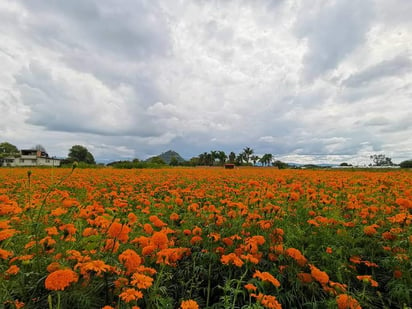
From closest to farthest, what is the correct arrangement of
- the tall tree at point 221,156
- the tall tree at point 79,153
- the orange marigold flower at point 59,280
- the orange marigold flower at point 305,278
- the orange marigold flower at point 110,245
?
the orange marigold flower at point 59,280 < the orange marigold flower at point 110,245 < the orange marigold flower at point 305,278 < the tall tree at point 79,153 < the tall tree at point 221,156

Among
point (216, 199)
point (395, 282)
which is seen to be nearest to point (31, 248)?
point (216, 199)

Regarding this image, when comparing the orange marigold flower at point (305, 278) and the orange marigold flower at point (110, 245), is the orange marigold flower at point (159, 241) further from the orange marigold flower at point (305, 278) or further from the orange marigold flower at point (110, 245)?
the orange marigold flower at point (305, 278)

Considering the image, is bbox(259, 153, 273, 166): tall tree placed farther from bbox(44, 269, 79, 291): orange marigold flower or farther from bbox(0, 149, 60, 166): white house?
bbox(44, 269, 79, 291): orange marigold flower

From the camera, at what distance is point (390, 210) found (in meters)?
2.87

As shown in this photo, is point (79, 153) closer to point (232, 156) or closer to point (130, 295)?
point (232, 156)

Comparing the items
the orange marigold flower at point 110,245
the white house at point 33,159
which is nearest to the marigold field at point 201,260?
the orange marigold flower at point 110,245

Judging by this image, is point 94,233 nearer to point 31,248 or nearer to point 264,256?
point 31,248

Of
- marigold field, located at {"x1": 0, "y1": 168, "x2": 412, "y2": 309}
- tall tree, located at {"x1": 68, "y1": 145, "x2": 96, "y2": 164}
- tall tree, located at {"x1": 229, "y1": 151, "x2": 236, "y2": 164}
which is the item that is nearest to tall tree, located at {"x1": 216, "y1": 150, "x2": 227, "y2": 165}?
tall tree, located at {"x1": 229, "y1": 151, "x2": 236, "y2": 164}

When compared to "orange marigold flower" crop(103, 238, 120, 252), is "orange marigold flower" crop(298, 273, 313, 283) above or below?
below

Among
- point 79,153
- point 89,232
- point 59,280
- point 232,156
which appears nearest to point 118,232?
point 59,280

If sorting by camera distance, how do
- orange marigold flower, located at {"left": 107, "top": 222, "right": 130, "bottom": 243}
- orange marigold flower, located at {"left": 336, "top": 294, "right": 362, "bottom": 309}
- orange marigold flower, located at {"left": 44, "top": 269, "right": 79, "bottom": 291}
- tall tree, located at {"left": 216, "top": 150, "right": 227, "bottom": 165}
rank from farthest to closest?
tall tree, located at {"left": 216, "top": 150, "right": 227, "bottom": 165} < orange marigold flower, located at {"left": 107, "top": 222, "right": 130, "bottom": 243} < orange marigold flower, located at {"left": 336, "top": 294, "right": 362, "bottom": 309} < orange marigold flower, located at {"left": 44, "top": 269, "right": 79, "bottom": 291}

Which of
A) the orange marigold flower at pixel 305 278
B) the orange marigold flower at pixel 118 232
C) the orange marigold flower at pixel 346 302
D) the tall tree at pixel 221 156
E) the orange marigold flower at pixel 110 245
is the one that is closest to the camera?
the orange marigold flower at pixel 346 302

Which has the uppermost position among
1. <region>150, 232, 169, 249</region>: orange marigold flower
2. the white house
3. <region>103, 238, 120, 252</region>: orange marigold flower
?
the white house

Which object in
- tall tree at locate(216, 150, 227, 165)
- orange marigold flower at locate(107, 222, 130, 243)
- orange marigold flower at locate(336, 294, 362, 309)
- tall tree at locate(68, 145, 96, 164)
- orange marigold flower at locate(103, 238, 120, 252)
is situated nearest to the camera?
orange marigold flower at locate(336, 294, 362, 309)
